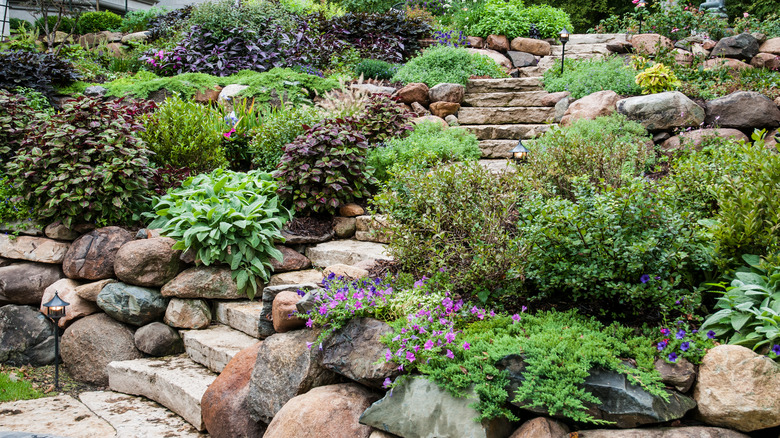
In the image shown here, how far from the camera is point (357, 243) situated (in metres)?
5.34

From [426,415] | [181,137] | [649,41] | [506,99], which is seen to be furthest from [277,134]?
[649,41]

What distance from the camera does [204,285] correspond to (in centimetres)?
474

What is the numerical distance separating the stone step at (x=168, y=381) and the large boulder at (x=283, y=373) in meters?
0.64

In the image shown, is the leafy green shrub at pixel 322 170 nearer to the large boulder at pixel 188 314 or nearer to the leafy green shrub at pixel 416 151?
the leafy green shrub at pixel 416 151

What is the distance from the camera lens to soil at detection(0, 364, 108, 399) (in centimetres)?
473

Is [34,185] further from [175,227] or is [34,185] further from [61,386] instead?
[61,386]

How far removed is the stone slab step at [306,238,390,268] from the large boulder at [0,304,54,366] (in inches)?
111

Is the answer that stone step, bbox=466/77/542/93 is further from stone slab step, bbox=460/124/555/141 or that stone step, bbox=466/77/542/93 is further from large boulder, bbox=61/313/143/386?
large boulder, bbox=61/313/143/386

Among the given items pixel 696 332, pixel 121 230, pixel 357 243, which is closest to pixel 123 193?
pixel 121 230

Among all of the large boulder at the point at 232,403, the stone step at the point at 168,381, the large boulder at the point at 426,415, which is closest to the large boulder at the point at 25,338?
the stone step at the point at 168,381

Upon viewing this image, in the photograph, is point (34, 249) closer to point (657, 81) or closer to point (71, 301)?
point (71, 301)

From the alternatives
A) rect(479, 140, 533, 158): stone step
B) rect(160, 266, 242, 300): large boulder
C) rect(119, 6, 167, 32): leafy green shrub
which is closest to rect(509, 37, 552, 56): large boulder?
rect(479, 140, 533, 158): stone step

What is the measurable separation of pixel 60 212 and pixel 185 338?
1.92 m

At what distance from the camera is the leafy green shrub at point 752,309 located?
8.01 feet
